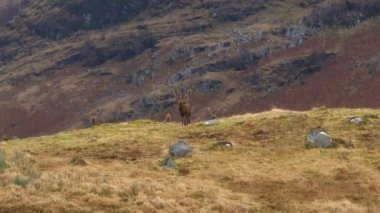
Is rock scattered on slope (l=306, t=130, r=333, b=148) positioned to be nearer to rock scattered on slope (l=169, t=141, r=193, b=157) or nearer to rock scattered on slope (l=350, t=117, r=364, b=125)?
rock scattered on slope (l=350, t=117, r=364, b=125)

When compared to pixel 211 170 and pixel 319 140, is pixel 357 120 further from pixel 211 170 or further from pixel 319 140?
pixel 211 170

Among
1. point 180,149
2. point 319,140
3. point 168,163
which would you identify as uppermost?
point 168,163

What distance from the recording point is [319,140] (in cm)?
3312

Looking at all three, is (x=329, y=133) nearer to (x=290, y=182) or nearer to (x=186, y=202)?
(x=290, y=182)

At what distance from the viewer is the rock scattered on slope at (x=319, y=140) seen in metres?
33.0

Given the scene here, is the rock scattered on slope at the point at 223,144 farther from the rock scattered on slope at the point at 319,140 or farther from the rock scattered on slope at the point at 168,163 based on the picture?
the rock scattered on slope at the point at 319,140

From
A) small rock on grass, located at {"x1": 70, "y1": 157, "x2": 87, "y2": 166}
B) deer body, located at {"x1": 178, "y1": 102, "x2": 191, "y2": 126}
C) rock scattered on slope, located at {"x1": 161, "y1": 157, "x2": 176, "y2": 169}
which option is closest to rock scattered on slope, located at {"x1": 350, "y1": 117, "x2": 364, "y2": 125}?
rock scattered on slope, located at {"x1": 161, "y1": 157, "x2": 176, "y2": 169}

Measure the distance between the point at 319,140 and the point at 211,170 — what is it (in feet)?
23.4

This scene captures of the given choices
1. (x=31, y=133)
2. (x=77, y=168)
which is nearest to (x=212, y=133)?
(x=77, y=168)

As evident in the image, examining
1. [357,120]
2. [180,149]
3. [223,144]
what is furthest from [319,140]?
[180,149]

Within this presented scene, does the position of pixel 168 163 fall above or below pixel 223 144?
above

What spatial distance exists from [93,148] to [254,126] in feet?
33.1

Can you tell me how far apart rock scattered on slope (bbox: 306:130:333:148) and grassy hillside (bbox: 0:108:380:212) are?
0.43 meters

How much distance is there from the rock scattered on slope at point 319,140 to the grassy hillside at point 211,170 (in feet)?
1.40
